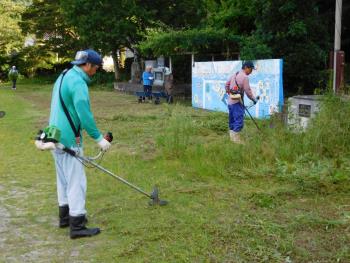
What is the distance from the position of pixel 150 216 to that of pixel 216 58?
15950 millimetres

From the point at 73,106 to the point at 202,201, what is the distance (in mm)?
1970

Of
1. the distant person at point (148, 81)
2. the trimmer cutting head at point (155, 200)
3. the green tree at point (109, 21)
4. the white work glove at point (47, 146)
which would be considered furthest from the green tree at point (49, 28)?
the white work glove at point (47, 146)

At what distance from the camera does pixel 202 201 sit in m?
6.05

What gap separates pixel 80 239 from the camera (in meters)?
5.08

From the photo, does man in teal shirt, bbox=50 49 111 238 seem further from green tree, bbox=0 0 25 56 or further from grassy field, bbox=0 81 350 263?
green tree, bbox=0 0 25 56

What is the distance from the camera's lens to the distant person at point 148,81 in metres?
20.7

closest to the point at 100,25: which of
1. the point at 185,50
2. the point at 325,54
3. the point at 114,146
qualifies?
the point at 185,50

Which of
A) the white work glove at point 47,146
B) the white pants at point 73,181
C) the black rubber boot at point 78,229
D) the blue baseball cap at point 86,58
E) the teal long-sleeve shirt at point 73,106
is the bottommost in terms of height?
the black rubber boot at point 78,229

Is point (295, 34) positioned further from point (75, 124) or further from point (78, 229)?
point (78, 229)

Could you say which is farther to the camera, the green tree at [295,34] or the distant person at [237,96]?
the green tree at [295,34]

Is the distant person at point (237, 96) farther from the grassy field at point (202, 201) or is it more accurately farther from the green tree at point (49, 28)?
the green tree at point (49, 28)

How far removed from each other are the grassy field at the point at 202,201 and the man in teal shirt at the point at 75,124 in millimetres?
292

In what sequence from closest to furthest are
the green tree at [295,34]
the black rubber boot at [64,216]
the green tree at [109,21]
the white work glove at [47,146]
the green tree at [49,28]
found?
the white work glove at [47,146] → the black rubber boot at [64,216] → the green tree at [295,34] → the green tree at [109,21] → the green tree at [49,28]

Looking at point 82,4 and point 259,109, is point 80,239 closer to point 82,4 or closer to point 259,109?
point 259,109
